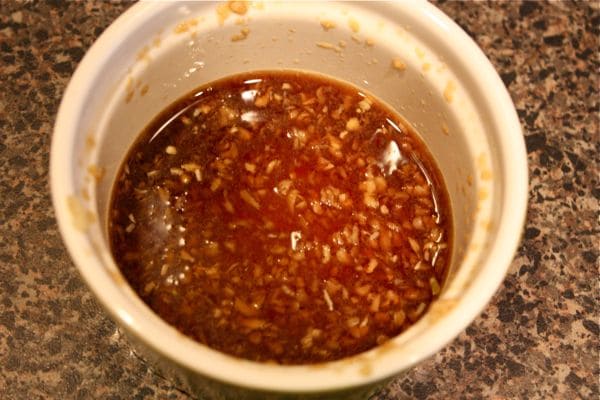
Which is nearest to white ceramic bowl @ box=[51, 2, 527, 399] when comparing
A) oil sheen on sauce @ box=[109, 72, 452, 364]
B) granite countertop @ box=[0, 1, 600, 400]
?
oil sheen on sauce @ box=[109, 72, 452, 364]

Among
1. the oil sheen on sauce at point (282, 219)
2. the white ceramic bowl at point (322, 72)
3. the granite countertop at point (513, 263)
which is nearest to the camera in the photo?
the white ceramic bowl at point (322, 72)

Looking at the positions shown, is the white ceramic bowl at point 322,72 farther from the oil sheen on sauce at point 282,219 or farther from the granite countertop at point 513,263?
the granite countertop at point 513,263

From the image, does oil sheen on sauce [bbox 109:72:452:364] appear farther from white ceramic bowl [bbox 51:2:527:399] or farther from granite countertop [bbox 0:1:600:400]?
granite countertop [bbox 0:1:600:400]

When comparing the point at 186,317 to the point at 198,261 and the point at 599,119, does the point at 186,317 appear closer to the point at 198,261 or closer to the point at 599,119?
the point at 198,261

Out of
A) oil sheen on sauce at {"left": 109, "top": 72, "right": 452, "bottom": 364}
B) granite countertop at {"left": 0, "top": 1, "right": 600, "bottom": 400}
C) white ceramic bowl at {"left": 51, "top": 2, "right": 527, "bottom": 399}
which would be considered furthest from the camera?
granite countertop at {"left": 0, "top": 1, "right": 600, "bottom": 400}

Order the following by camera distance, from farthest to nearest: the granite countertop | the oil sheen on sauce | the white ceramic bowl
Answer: the granite countertop, the oil sheen on sauce, the white ceramic bowl

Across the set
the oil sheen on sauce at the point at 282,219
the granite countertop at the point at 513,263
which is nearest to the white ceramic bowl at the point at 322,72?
the oil sheen on sauce at the point at 282,219
